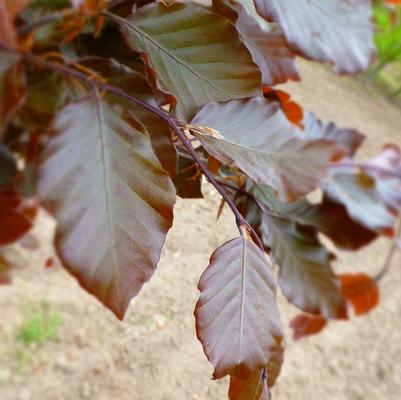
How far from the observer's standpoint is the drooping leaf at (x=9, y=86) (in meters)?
0.28

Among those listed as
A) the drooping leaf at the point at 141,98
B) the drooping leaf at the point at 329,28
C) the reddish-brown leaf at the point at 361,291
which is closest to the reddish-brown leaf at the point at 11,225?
the drooping leaf at the point at 141,98

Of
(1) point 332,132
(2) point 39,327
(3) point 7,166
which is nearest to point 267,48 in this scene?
(3) point 7,166

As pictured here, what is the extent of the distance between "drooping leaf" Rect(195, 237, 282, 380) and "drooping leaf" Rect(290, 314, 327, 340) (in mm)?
584

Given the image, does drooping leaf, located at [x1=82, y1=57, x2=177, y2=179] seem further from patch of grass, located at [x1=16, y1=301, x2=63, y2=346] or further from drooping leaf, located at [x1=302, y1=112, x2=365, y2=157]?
patch of grass, located at [x1=16, y1=301, x2=63, y2=346]

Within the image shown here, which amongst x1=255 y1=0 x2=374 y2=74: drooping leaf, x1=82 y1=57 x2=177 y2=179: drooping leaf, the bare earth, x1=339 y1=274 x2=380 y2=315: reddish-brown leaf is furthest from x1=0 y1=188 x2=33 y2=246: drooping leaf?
x1=339 y1=274 x2=380 y2=315: reddish-brown leaf

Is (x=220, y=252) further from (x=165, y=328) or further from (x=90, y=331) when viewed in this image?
(x=90, y=331)

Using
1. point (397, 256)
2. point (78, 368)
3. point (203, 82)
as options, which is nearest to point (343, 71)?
point (203, 82)

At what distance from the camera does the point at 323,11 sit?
1.30 ft

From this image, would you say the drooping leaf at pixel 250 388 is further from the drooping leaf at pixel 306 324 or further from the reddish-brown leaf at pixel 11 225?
the drooping leaf at pixel 306 324

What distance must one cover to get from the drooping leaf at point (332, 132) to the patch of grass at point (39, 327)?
0.59 metres

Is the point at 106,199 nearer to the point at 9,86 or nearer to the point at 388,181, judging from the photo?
the point at 9,86

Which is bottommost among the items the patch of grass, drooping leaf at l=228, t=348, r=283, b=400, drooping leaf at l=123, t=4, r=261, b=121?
the patch of grass

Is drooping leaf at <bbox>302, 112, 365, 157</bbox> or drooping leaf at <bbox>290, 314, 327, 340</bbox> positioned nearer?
drooping leaf at <bbox>302, 112, 365, 157</bbox>

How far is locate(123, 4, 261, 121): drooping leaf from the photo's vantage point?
0.30 metres
